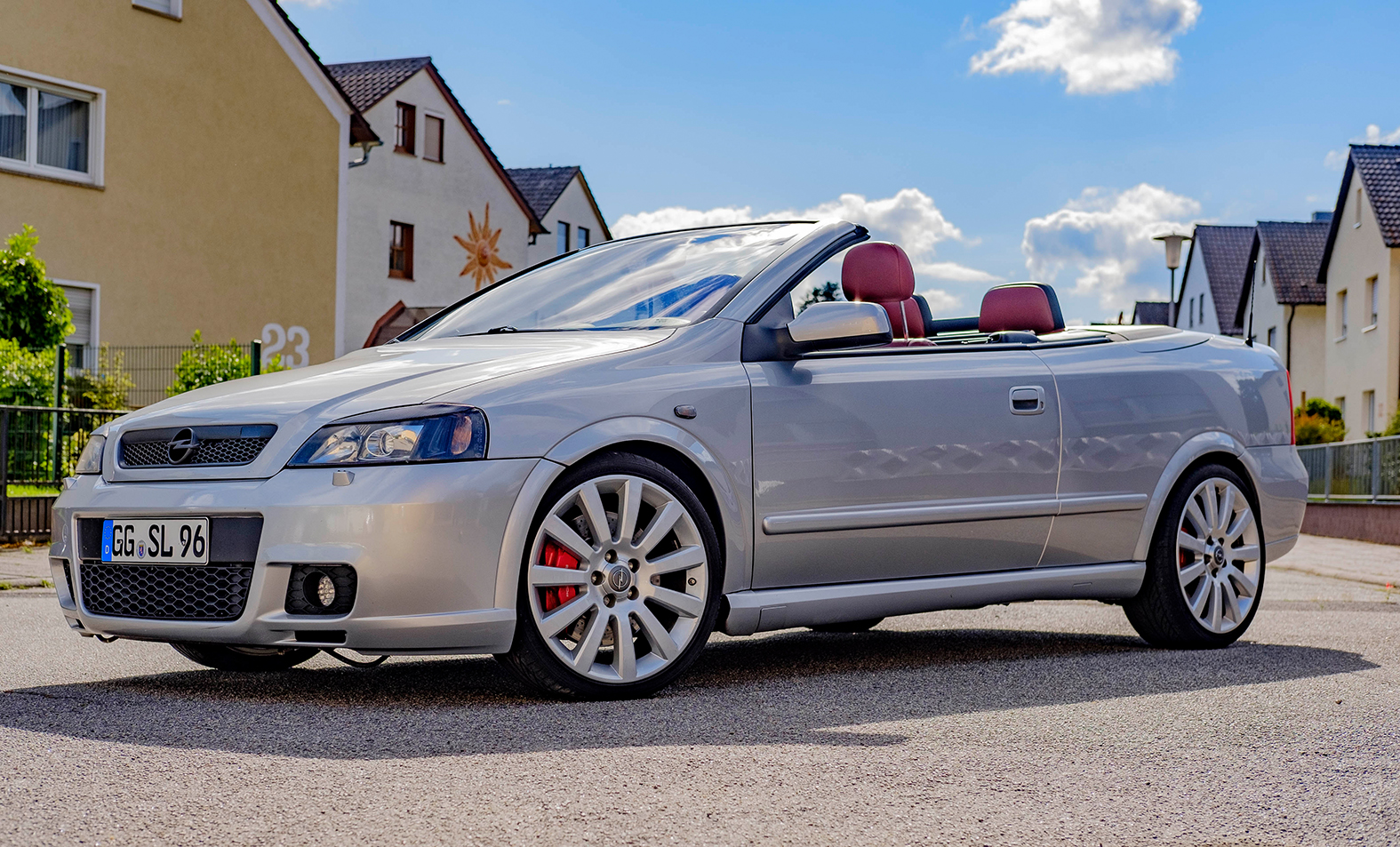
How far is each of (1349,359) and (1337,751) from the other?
34917 millimetres

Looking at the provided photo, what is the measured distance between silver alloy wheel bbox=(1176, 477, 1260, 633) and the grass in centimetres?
916

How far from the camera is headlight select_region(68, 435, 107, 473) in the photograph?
5.21m

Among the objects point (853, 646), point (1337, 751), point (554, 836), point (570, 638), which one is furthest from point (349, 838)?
point (853, 646)

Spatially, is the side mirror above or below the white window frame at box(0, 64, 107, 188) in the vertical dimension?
below

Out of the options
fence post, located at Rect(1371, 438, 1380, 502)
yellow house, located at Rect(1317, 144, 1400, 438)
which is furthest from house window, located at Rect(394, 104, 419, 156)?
fence post, located at Rect(1371, 438, 1380, 502)

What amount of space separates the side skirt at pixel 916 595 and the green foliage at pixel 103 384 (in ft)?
36.1

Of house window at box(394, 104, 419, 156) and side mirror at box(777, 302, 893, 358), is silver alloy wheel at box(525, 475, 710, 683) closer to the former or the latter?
side mirror at box(777, 302, 893, 358)

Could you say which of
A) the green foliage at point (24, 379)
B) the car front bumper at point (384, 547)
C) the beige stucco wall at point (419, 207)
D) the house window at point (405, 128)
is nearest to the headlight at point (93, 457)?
the car front bumper at point (384, 547)

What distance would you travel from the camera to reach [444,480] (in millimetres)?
4633

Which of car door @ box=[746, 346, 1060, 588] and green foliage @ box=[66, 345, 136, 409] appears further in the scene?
green foliage @ box=[66, 345, 136, 409]

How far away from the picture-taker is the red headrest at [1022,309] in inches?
287

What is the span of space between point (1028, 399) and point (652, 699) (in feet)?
6.74

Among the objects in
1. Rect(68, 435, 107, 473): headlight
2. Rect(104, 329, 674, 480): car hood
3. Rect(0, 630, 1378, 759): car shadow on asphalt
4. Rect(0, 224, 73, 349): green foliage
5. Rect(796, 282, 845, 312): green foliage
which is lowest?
Rect(0, 630, 1378, 759): car shadow on asphalt

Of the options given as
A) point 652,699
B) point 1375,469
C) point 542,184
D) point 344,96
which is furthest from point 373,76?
point 652,699
